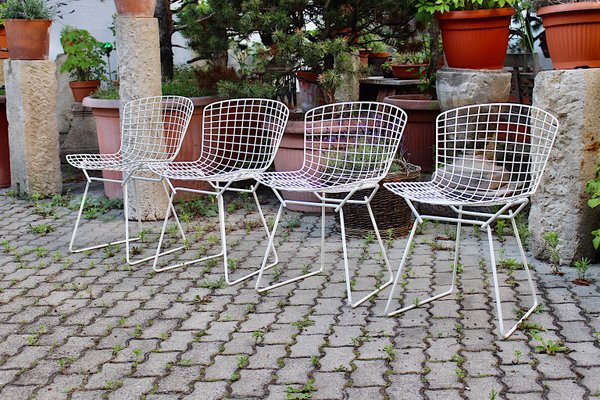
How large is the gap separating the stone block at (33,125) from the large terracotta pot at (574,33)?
407cm

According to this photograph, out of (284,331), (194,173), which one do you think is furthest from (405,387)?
(194,173)

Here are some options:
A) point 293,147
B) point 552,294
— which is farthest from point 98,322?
point 293,147

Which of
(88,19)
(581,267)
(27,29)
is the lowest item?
(581,267)

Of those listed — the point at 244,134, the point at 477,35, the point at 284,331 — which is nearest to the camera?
the point at 284,331

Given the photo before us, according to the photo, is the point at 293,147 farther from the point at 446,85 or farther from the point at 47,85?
the point at 47,85

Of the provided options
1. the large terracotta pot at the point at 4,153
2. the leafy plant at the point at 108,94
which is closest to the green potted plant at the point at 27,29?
the leafy plant at the point at 108,94

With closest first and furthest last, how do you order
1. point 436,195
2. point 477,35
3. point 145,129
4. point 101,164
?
point 436,195
point 101,164
point 145,129
point 477,35

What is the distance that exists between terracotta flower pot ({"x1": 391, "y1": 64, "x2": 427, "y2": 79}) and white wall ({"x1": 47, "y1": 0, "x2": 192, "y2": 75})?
9.57 feet

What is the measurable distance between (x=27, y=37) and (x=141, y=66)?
144cm

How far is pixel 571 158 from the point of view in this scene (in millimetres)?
4410

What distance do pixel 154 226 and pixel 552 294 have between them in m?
2.79

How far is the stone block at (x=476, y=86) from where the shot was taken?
5.55 m

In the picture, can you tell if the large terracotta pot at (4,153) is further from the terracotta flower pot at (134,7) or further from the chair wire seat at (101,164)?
the chair wire seat at (101,164)

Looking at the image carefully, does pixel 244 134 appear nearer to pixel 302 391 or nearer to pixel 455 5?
pixel 455 5
